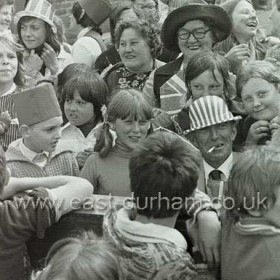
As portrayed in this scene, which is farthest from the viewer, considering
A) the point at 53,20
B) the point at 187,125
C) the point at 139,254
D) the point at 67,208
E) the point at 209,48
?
the point at 53,20

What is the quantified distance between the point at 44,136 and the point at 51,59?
69cm

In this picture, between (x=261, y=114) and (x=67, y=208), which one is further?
(x=261, y=114)

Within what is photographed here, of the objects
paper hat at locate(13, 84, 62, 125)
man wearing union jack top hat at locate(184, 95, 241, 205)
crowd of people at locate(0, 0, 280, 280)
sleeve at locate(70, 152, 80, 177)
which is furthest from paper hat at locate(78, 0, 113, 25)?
man wearing union jack top hat at locate(184, 95, 241, 205)

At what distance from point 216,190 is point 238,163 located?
12.2 inches

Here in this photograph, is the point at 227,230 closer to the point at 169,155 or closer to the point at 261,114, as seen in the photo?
the point at 169,155

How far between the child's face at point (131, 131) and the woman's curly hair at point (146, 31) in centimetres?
49

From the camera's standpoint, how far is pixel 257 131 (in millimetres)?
1856

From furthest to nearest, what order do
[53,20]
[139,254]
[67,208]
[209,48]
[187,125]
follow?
Answer: [53,20]
[209,48]
[187,125]
[67,208]
[139,254]

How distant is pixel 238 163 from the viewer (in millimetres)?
1414

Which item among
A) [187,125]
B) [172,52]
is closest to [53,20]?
[172,52]

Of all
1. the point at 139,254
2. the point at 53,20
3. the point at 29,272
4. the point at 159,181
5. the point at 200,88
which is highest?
the point at 53,20

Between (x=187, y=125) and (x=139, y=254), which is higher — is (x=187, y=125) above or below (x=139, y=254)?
above

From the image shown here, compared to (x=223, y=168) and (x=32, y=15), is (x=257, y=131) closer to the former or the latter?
(x=223, y=168)

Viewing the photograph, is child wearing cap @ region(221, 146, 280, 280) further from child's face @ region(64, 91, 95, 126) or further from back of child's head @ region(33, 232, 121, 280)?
child's face @ region(64, 91, 95, 126)
